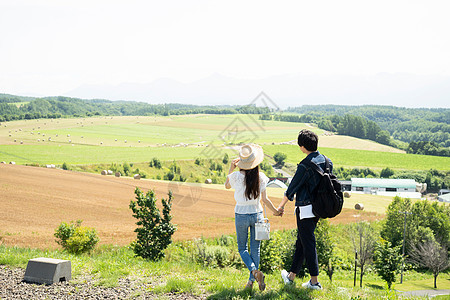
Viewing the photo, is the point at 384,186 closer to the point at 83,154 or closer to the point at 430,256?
the point at 430,256

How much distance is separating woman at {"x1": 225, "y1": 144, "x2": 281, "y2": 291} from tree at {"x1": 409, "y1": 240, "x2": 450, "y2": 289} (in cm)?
3625

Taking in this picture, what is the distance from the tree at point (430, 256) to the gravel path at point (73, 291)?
121ft

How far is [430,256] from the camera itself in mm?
39188

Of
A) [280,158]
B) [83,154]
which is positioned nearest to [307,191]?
[83,154]

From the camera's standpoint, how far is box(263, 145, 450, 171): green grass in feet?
391

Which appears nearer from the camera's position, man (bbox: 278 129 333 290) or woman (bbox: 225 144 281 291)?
man (bbox: 278 129 333 290)

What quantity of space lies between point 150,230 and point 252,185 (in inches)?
278

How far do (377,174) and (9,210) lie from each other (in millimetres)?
104633

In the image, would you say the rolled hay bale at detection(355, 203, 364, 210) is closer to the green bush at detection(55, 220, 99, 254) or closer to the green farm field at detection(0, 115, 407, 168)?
the green farm field at detection(0, 115, 407, 168)

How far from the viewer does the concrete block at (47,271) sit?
278 inches

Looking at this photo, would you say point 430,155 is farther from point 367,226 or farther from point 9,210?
point 9,210

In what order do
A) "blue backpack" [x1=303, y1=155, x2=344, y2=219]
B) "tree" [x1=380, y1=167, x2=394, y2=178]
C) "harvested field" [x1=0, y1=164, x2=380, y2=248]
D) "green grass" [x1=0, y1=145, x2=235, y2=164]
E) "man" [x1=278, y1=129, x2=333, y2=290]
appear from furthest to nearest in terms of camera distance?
"tree" [x1=380, y1=167, x2=394, y2=178] → "green grass" [x1=0, y1=145, x2=235, y2=164] → "harvested field" [x1=0, y1=164, x2=380, y2=248] → "man" [x1=278, y1=129, x2=333, y2=290] → "blue backpack" [x1=303, y1=155, x2=344, y2=219]

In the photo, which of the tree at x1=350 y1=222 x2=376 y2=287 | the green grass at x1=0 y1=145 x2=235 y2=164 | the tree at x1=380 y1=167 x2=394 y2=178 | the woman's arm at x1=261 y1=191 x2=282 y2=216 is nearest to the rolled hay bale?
the tree at x1=350 y1=222 x2=376 y2=287

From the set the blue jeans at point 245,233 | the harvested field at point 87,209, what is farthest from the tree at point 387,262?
the blue jeans at point 245,233
